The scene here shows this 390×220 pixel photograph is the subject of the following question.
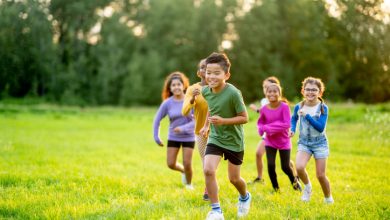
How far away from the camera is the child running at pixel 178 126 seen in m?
8.47

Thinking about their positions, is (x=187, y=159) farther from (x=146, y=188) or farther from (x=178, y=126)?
(x=146, y=188)

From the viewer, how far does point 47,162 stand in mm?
11398

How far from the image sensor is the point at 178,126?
8.54m

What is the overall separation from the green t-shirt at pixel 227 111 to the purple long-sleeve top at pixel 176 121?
8.01 ft

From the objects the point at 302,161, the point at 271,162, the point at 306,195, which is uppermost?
the point at 302,161

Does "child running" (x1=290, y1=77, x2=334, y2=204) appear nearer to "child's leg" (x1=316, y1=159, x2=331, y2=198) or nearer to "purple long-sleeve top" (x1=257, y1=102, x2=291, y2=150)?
"child's leg" (x1=316, y1=159, x2=331, y2=198)

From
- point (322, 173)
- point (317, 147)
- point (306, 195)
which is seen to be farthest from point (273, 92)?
point (306, 195)

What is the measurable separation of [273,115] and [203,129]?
6.36ft

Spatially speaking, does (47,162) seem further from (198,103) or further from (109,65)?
(109,65)

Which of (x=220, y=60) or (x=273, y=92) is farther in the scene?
(x=273, y=92)

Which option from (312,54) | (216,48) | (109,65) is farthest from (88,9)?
(312,54)

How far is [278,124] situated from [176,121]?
6.60 feet

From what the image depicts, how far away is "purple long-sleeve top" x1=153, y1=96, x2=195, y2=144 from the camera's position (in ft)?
27.8

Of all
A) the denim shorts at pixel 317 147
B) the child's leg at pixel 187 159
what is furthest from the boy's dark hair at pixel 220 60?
the child's leg at pixel 187 159
